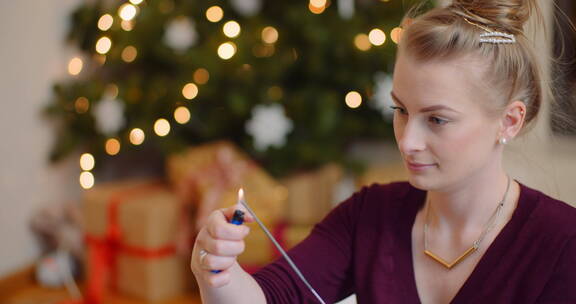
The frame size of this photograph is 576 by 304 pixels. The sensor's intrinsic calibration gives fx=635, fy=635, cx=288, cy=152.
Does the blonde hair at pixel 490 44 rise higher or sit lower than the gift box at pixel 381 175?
higher

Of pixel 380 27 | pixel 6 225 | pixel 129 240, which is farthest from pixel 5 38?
pixel 380 27

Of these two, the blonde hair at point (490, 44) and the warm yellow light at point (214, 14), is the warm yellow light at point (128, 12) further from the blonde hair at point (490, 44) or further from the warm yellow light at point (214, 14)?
the blonde hair at point (490, 44)

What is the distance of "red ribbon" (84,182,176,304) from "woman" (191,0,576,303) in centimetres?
139

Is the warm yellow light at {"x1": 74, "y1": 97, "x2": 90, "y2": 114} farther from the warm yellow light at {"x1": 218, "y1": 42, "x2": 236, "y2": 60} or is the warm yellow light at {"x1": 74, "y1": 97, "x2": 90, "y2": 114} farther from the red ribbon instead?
the warm yellow light at {"x1": 218, "y1": 42, "x2": 236, "y2": 60}

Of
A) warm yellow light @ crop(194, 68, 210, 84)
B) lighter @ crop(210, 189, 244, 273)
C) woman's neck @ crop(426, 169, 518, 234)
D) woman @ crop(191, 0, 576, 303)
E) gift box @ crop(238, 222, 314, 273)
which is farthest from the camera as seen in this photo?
warm yellow light @ crop(194, 68, 210, 84)

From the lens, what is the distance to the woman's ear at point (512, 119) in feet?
3.54

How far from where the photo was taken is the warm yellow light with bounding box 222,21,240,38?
8.57ft

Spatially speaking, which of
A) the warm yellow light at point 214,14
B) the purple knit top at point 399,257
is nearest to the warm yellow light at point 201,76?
the warm yellow light at point 214,14

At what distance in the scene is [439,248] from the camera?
118 cm

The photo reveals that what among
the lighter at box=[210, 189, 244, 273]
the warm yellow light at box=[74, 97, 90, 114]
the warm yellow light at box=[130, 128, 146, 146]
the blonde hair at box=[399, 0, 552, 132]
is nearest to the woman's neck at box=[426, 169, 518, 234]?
the blonde hair at box=[399, 0, 552, 132]

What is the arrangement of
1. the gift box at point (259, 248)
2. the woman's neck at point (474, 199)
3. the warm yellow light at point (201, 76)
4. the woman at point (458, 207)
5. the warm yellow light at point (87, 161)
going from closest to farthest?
the woman at point (458, 207) < the woman's neck at point (474, 199) < the gift box at point (259, 248) < the warm yellow light at point (201, 76) < the warm yellow light at point (87, 161)

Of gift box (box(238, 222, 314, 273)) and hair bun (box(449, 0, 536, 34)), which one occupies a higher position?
hair bun (box(449, 0, 536, 34))

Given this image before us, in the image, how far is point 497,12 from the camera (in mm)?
1068

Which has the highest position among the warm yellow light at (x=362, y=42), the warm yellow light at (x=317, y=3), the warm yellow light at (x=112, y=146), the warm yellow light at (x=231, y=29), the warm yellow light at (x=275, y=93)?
the warm yellow light at (x=317, y=3)
